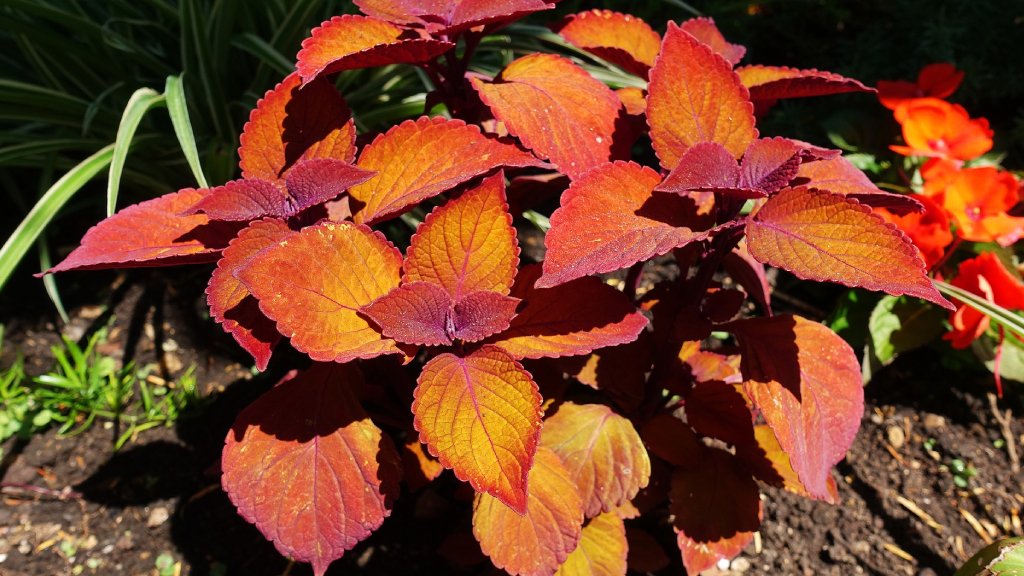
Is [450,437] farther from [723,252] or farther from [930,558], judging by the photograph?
[930,558]

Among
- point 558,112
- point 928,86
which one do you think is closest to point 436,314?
point 558,112

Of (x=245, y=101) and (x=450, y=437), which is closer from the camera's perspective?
(x=450, y=437)

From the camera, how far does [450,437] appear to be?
0.87m

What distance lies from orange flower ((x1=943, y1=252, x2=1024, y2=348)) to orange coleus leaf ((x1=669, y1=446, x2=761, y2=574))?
622 mm

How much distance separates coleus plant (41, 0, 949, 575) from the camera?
0.88 meters

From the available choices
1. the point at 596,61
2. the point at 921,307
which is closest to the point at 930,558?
the point at 921,307

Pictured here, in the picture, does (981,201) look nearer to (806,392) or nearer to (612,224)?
(806,392)

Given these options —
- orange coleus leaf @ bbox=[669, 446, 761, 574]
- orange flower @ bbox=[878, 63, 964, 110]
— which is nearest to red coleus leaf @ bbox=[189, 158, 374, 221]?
orange coleus leaf @ bbox=[669, 446, 761, 574]

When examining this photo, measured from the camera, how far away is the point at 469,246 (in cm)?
98

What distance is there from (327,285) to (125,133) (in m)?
0.75

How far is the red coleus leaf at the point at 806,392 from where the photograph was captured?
0.98 meters

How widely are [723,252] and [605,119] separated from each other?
0.23 m

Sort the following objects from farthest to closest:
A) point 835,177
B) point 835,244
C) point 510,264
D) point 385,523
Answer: point 385,523, point 835,177, point 510,264, point 835,244

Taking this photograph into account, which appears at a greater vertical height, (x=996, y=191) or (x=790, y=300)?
(x=996, y=191)
